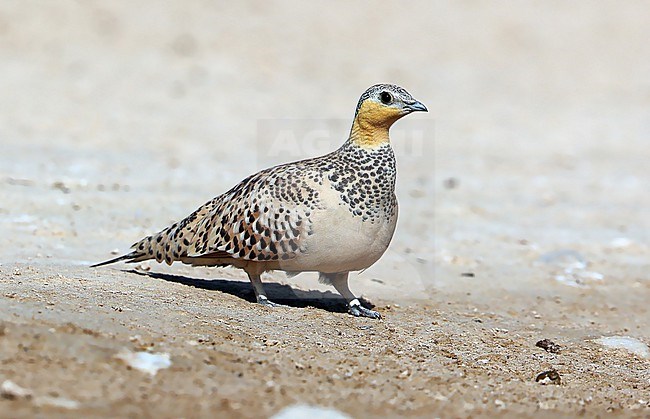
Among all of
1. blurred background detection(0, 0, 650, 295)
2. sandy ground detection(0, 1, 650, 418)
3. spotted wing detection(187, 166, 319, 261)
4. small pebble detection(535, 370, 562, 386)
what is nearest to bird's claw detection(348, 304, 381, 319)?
sandy ground detection(0, 1, 650, 418)

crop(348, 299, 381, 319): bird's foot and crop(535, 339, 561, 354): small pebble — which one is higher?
crop(348, 299, 381, 319): bird's foot

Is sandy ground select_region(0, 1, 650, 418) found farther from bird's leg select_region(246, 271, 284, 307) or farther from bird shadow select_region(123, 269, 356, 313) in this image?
bird's leg select_region(246, 271, 284, 307)

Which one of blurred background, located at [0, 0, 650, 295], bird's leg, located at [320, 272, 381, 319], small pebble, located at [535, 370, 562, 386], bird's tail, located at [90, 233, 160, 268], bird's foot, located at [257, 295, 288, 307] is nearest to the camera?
small pebble, located at [535, 370, 562, 386]

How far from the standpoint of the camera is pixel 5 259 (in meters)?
7.20

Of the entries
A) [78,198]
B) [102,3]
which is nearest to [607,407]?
[78,198]

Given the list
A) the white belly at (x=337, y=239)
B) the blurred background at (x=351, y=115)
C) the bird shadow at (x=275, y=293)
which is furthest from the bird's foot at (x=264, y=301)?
the blurred background at (x=351, y=115)

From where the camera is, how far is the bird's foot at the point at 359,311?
6637 millimetres

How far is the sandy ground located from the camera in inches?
191

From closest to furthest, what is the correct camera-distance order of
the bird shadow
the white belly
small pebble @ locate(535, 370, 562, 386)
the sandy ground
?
1. the sandy ground
2. small pebble @ locate(535, 370, 562, 386)
3. the white belly
4. the bird shadow

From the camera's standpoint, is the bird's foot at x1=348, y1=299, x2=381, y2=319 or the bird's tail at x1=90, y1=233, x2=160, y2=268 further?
the bird's tail at x1=90, y1=233, x2=160, y2=268

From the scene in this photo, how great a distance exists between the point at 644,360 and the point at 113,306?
353cm

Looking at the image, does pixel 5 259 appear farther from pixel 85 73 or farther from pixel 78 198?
pixel 85 73

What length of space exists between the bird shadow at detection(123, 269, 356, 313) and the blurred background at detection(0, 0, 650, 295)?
854 mm

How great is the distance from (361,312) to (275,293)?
3.02 feet
